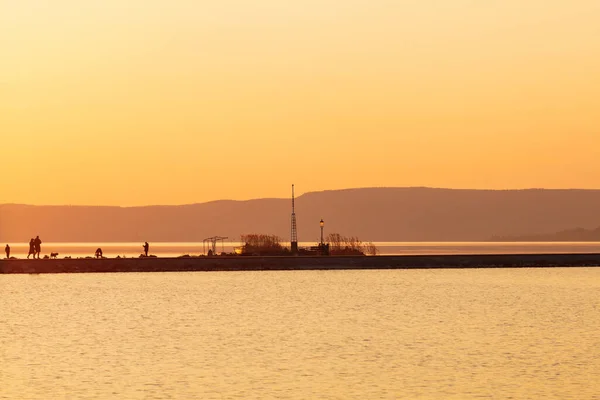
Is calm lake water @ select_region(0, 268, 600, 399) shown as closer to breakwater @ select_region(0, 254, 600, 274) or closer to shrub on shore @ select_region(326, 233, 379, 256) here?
breakwater @ select_region(0, 254, 600, 274)

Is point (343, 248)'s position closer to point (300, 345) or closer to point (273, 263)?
point (273, 263)

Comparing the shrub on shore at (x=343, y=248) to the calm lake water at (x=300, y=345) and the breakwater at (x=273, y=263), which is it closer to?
the breakwater at (x=273, y=263)

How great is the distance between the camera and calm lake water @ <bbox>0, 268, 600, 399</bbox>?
1260 inches

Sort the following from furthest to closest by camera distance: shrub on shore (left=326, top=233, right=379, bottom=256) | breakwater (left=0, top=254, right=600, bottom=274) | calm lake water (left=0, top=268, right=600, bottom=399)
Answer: shrub on shore (left=326, top=233, right=379, bottom=256) < breakwater (left=0, top=254, right=600, bottom=274) < calm lake water (left=0, top=268, right=600, bottom=399)

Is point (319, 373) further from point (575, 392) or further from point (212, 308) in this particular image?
point (212, 308)

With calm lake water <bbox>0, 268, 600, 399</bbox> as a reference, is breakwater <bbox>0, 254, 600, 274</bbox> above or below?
above

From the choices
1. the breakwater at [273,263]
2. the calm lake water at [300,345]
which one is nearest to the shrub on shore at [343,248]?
the breakwater at [273,263]

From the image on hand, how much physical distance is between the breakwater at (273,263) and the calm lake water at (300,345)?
16.0 m

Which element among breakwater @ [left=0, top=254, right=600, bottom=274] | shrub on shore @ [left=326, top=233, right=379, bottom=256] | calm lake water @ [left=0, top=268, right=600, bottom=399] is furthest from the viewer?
shrub on shore @ [left=326, top=233, right=379, bottom=256]

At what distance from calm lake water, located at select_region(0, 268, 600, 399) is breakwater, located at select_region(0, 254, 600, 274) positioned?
16044 mm

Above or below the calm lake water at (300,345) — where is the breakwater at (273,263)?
A: above

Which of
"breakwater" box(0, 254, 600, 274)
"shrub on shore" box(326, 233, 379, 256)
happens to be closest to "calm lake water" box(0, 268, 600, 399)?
"breakwater" box(0, 254, 600, 274)

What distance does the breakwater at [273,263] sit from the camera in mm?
97375

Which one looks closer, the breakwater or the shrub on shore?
the breakwater
